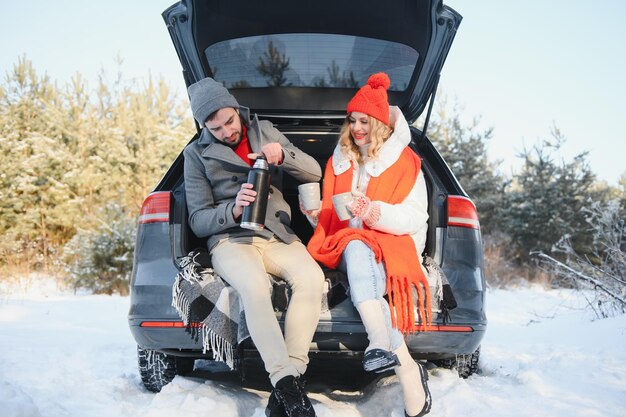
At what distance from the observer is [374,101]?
117 inches

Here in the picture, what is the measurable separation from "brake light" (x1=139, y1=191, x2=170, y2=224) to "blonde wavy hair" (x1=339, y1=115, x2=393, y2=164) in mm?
993

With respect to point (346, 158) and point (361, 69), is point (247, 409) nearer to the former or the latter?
point (346, 158)

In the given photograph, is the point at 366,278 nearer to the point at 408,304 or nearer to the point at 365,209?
the point at 408,304

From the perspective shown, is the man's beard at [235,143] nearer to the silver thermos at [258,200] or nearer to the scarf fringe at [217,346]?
the silver thermos at [258,200]

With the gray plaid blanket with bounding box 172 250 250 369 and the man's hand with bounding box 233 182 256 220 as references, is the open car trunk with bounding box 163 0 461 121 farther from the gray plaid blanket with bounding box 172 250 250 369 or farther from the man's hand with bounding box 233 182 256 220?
the gray plaid blanket with bounding box 172 250 250 369

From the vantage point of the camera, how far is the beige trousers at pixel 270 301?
242 cm

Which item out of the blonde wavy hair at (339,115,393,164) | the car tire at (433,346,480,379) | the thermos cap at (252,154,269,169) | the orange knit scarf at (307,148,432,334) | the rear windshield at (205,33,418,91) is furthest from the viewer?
the rear windshield at (205,33,418,91)

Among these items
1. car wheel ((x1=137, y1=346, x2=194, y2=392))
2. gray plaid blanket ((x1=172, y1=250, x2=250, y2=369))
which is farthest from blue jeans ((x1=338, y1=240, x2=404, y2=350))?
car wheel ((x1=137, y1=346, x2=194, y2=392))

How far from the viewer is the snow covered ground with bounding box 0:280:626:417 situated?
250 centimetres

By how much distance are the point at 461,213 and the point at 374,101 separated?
0.76 metres

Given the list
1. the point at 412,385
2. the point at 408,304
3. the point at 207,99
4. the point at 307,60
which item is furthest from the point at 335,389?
the point at 307,60

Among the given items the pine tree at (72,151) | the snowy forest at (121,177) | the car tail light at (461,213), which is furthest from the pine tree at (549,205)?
the car tail light at (461,213)

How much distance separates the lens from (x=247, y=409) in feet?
8.68

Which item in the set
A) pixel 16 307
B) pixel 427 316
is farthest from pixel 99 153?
pixel 427 316
